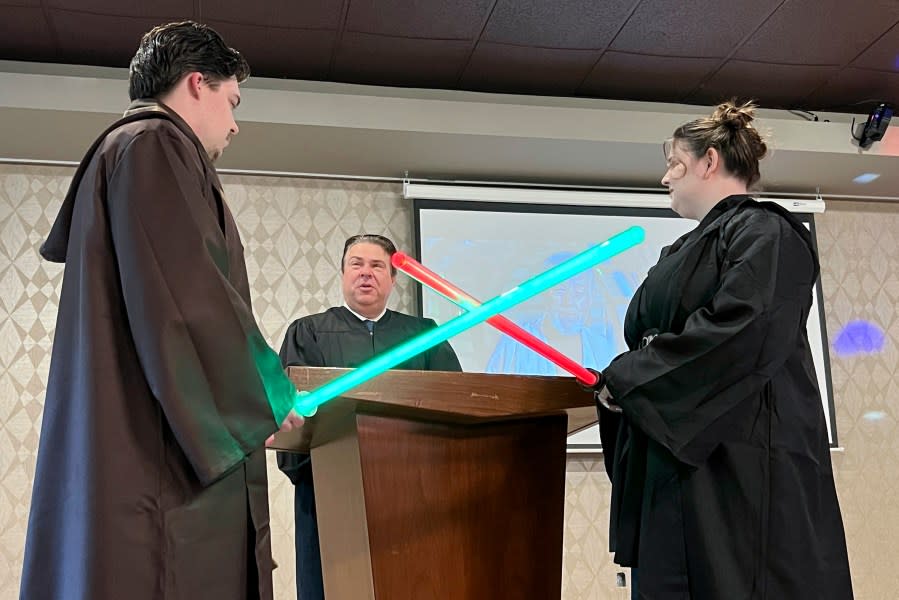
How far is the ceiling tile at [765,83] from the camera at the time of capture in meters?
4.16

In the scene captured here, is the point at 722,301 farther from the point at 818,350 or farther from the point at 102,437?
the point at 818,350

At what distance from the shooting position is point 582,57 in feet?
13.2

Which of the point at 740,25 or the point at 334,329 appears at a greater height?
the point at 740,25

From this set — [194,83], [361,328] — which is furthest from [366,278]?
[194,83]

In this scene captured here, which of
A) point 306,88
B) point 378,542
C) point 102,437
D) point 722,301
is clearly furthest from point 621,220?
point 102,437

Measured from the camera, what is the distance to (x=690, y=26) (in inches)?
149

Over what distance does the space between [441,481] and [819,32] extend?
289cm

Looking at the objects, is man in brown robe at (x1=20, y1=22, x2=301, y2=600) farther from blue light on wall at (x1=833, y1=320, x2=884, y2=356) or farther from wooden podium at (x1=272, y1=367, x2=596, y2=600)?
blue light on wall at (x1=833, y1=320, x2=884, y2=356)

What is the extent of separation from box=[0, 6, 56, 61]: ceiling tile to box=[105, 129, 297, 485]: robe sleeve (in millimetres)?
2362

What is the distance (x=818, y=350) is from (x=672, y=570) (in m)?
3.10

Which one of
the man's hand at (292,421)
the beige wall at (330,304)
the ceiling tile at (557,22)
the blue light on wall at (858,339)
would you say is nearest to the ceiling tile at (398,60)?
the ceiling tile at (557,22)

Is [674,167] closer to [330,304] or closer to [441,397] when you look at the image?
[441,397]

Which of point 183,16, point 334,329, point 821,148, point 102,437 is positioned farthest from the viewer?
point 821,148

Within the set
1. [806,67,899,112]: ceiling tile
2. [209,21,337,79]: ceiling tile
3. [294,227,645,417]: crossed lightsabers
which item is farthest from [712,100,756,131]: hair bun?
[806,67,899,112]: ceiling tile
